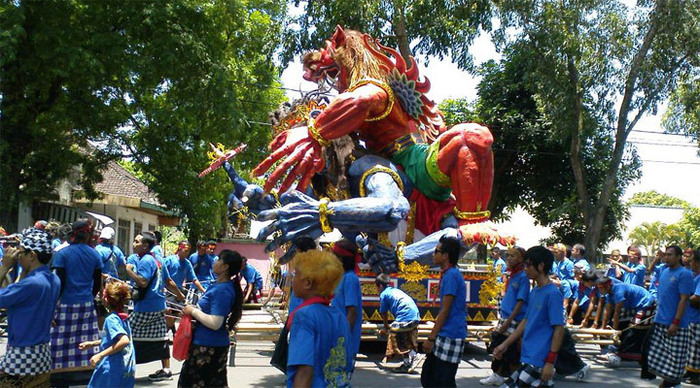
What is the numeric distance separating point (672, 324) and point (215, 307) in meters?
5.10

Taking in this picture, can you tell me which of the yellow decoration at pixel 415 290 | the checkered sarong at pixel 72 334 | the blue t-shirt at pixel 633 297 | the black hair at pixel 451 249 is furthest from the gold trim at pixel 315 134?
the blue t-shirt at pixel 633 297

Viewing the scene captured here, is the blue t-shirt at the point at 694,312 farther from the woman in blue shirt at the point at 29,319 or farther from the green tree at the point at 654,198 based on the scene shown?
the green tree at the point at 654,198

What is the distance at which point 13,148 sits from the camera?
666 inches

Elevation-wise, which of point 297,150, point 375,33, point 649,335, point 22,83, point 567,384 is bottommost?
point 567,384

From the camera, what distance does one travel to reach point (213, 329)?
18.0ft

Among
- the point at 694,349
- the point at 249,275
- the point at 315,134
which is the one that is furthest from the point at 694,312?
the point at 249,275

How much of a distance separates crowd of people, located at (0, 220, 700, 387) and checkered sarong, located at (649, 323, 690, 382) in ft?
0.04

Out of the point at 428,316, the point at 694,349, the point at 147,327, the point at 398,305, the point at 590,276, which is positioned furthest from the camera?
the point at 590,276

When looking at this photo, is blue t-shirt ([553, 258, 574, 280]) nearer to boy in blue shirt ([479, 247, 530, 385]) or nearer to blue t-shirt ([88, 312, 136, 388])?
boy in blue shirt ([479, 247, 530, 385])

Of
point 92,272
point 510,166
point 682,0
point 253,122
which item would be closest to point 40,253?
point 92,272

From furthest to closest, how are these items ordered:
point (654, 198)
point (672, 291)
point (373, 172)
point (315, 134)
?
point (654, 198), point (373, 172), point (315, 134), point (672, 291)

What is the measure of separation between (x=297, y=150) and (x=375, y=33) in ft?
26.2

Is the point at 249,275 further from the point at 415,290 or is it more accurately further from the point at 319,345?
the point at 319,345

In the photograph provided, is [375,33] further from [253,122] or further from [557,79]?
[253,122]
